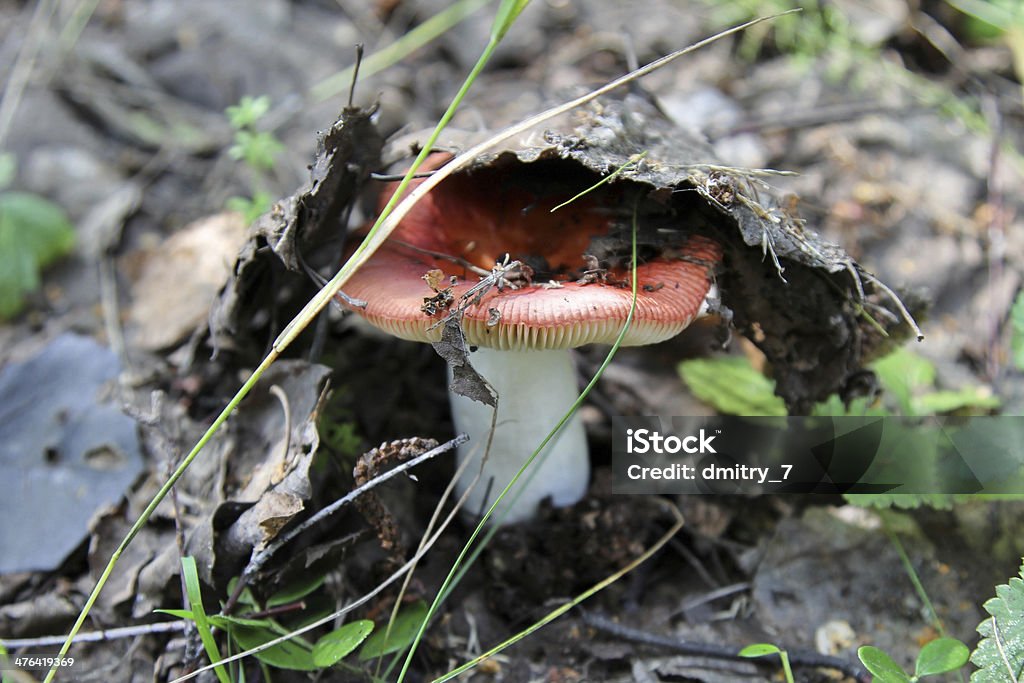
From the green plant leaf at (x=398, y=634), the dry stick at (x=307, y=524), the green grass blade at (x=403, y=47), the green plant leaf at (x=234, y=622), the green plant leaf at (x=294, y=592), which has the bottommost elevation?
the green plant leaf at (x=398, y=634)

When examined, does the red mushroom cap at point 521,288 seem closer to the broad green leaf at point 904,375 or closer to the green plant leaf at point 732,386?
the green plant leaf at point 732,386

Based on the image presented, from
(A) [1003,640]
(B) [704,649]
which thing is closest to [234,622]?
(B) [704,649]

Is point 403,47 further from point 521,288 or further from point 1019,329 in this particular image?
point 1019,329

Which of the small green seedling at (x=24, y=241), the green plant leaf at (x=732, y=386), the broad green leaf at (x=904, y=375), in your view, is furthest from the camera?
the small green seedling at (x=24, y=241)

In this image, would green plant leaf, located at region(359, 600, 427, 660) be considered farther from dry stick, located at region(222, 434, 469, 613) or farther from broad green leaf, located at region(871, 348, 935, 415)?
broad green leaf, located at region(871, 348, 935, 415)

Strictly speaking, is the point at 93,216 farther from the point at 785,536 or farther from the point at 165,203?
the point at 785,536

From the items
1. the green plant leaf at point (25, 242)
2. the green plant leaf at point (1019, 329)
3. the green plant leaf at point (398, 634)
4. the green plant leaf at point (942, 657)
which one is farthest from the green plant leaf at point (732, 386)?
the green plant leaf at point (25, 242)

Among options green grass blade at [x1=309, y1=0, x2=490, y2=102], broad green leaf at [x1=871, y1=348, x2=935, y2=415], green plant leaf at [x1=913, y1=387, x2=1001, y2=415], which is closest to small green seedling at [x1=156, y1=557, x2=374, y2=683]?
broad green leaf at [x1=871, y1=348, x2=935, y2=415]
